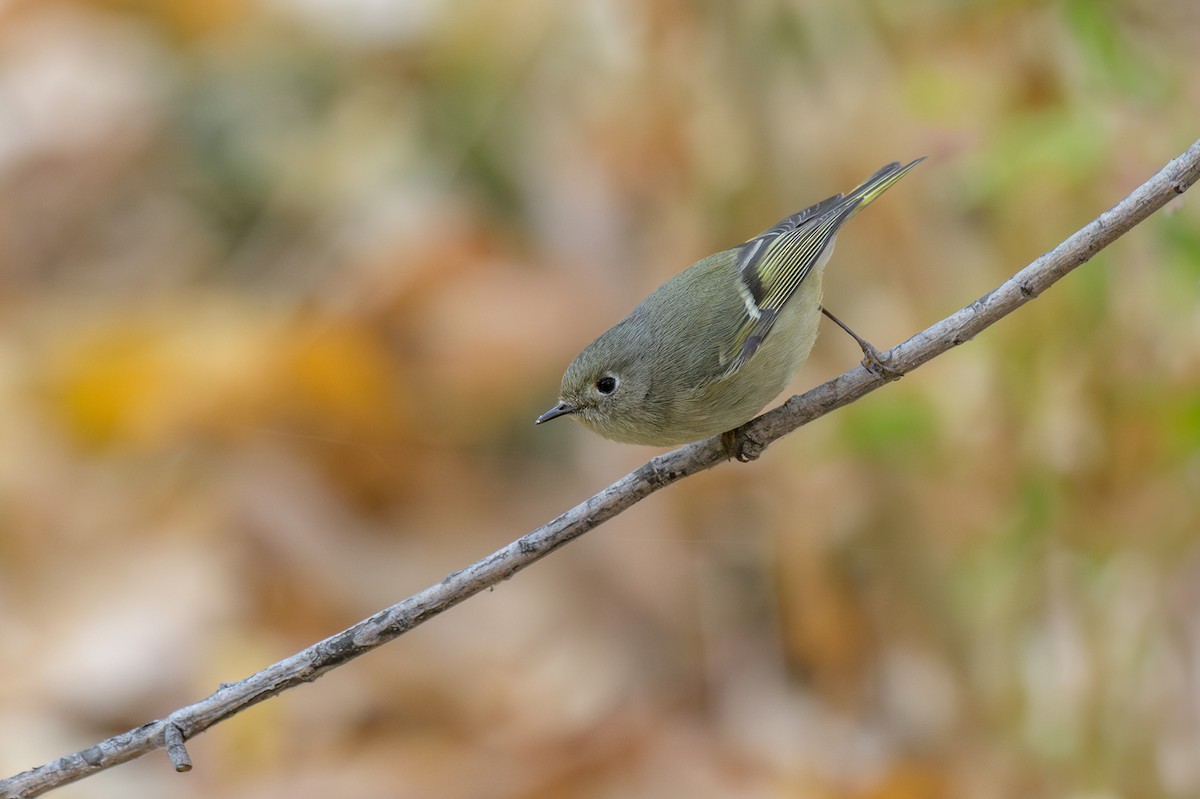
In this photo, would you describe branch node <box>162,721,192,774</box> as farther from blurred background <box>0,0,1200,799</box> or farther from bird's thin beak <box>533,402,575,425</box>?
blurred background <box>0,0,1200,799</box>

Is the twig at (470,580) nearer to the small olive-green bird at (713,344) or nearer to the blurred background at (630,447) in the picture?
the small olive-green bird at (713,344)

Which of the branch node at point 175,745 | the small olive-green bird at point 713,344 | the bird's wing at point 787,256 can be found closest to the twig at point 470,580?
the branch node at point 175,745

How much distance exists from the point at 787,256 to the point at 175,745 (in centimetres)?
146

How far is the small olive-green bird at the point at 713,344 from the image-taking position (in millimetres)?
2195

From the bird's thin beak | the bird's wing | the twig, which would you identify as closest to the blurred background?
the bird's wing

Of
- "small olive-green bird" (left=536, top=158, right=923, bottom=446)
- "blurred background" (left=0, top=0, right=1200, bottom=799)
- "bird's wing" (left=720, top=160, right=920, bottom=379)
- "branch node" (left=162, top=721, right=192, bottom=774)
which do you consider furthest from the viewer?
"blurred background" (left=0, top=0, right=1200, bottom=799)

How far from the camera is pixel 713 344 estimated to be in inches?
89.6

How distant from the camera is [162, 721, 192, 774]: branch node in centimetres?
160

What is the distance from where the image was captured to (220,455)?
3785mm

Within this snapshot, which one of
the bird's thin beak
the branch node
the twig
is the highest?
the bird's thin beak

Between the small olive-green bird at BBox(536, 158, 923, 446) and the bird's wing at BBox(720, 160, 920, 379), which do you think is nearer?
the small olive-green bird at BBox(536, 158, 923, 446)

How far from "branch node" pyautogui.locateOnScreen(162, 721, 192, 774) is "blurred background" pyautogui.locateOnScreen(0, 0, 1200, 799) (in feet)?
4.15

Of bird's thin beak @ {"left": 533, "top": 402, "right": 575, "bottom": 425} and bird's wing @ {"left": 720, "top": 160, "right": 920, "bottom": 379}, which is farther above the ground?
bird's wing @ {"left": 720, "top": 160, "right": 920, "bottom": 379}

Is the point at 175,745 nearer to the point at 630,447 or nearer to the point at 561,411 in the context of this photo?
the point at 561,411
